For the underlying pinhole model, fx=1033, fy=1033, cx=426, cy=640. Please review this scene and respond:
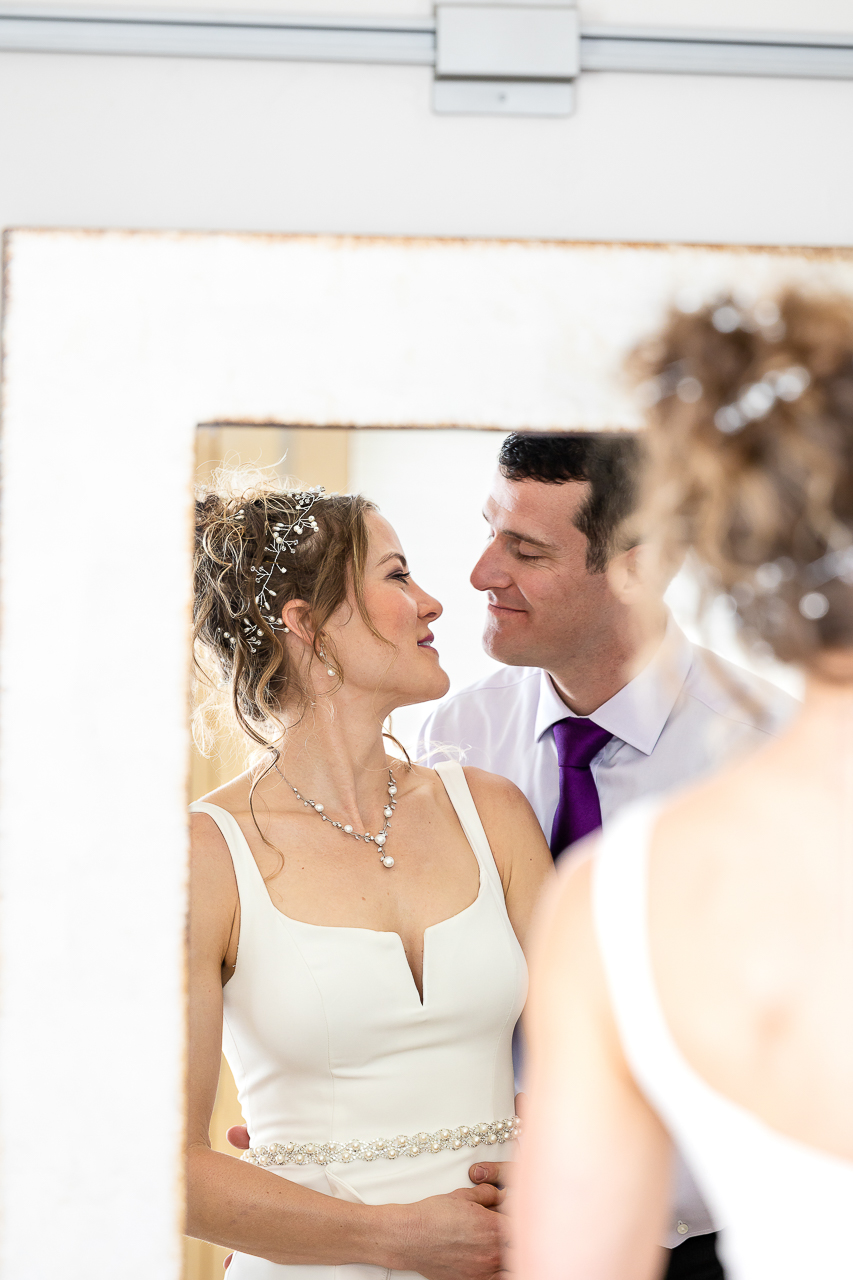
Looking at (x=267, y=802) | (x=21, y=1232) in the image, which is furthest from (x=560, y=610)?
(x=21, y=1232)

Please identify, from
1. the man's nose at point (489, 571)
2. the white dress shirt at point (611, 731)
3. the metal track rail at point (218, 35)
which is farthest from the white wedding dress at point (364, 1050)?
the metal track rail at point (218, 35)

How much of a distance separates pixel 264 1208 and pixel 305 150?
0.74m

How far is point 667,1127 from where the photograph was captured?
0.47 m

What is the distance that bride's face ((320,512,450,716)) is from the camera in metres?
0.81

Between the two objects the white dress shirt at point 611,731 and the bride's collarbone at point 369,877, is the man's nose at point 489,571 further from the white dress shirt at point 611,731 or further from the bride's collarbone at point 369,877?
the bride's collarbone at point 369,877

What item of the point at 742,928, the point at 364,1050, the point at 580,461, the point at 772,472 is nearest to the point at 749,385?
the point at 772,472

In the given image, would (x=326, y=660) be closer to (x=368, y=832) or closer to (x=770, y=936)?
(x=368, y=832)

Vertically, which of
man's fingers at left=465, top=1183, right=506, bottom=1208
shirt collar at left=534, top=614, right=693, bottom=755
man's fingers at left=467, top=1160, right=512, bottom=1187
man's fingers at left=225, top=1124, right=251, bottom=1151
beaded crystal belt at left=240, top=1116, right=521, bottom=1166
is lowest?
man's fingers at left=465, top=1183, right=506, bottom=1208

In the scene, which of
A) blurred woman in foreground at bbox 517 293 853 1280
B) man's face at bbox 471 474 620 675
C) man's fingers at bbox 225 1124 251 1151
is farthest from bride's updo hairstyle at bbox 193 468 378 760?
blurred woman in foreground at bbox 517 293 853 1280

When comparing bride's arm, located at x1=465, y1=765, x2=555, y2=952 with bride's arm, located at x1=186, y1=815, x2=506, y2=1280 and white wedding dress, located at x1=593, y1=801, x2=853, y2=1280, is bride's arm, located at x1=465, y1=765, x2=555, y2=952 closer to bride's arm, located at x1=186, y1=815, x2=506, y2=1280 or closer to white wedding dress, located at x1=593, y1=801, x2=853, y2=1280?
bride's arm, located at x1=186, y1=815, x2=506, y2=1280

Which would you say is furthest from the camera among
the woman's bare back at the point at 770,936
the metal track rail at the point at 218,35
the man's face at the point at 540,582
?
the man's face at the point at 540,582

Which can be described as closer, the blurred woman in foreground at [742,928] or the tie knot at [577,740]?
the blurred woman in foreground at [742,928]

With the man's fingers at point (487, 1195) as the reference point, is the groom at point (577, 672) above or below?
above

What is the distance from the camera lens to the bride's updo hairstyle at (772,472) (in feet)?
1.41
